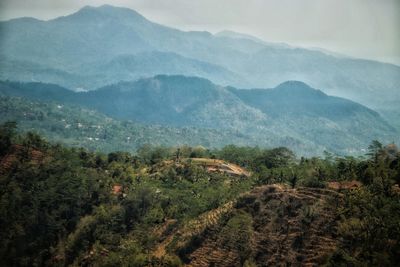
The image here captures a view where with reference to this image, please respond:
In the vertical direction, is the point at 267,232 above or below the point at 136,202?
above

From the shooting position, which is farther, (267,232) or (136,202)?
(136,202)

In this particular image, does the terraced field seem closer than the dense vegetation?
No

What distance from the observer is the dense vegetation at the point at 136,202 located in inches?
1785

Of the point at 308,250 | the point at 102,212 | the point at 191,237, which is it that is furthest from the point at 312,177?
the point at 102,212

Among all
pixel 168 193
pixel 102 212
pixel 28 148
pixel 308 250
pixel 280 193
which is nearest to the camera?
pixel 308 250

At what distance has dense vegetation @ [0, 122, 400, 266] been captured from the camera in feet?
149

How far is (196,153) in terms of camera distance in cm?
9769

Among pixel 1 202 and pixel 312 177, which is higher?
pixel 312 177

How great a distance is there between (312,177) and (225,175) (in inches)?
1056

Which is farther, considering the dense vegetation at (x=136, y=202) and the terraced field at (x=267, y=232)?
the terraced field at (x=267, y=232)

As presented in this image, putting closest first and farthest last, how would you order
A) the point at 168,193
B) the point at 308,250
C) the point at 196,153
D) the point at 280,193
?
the point at 308,250, the point at 280,193, the point at 168,193, the point at 196,153

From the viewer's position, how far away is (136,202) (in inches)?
2653

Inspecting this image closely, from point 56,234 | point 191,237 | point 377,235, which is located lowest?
point 56,234

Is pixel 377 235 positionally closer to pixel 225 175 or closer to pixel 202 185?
pixel 202 185
